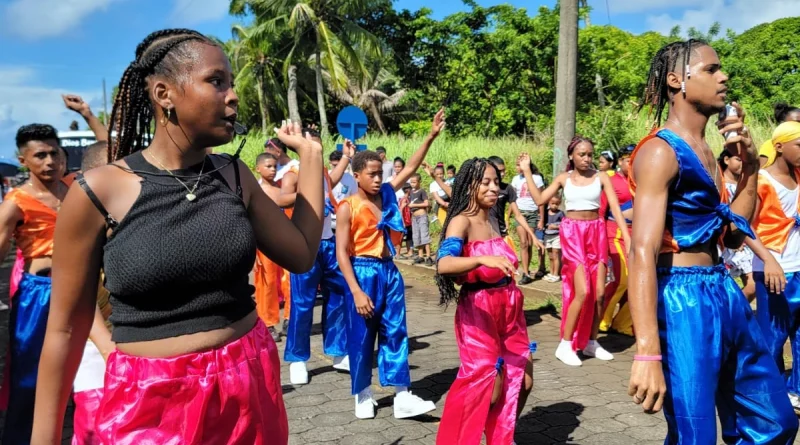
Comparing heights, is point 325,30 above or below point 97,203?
above

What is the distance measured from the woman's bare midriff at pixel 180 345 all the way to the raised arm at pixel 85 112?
82.6 inches

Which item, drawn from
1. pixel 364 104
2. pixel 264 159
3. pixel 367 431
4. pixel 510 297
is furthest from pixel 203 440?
pixel 364 104

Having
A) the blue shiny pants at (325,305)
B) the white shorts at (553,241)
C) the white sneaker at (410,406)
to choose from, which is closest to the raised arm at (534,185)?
the blue shiny pants at (325,305)

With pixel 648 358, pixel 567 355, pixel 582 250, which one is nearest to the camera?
pixel 648 358

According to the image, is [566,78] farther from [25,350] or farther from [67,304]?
[67,304]

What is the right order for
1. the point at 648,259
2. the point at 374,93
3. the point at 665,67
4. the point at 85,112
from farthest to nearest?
the point at 374,93 → the point at 85,112 → the point at 665,67 → the point at 648,259

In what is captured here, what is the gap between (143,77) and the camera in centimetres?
217

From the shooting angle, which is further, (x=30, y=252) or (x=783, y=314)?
(x=783, y=314)

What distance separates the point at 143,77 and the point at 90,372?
1884mm

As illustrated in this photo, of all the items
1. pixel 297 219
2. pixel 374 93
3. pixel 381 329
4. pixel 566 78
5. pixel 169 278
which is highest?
pixel 374 93

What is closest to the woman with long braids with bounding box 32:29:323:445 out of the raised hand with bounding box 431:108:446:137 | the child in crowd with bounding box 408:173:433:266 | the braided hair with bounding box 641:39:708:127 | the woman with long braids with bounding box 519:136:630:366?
the braided hair with bounding box 641:39:708:127

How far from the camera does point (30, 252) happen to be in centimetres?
428

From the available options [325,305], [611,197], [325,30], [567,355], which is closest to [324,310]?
[325,305]

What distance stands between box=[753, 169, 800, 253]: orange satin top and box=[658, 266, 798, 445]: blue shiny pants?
2.43 metres
